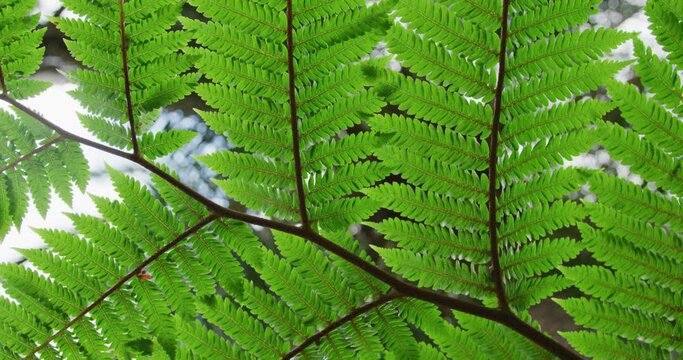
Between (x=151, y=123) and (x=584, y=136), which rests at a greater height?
(x=151, y=123)

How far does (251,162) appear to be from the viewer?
37.1 inches

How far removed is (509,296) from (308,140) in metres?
0.42

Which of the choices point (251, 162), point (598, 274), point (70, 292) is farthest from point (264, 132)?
point (598, 274)

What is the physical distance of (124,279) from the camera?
3.23 ft

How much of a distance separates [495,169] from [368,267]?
A: 26 centimetres

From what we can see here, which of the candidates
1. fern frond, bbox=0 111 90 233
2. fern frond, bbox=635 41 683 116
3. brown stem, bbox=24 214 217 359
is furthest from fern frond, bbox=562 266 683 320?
fern frond, bbox=0 111 90 233

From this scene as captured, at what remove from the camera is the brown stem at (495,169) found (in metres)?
0.83

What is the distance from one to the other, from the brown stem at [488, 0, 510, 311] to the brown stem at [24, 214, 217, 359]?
0.47 meters

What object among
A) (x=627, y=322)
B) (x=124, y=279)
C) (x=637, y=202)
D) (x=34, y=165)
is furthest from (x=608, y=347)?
(x=34, y=165)

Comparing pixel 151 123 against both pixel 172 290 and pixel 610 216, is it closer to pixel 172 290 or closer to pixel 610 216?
pixel 172 290

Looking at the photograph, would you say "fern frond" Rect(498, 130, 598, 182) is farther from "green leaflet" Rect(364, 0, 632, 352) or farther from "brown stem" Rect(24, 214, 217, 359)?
"brown stem" Rect(24, 214, 217, 359)

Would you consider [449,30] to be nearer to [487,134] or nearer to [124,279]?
[487,134]

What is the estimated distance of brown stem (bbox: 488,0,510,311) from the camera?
83 cm

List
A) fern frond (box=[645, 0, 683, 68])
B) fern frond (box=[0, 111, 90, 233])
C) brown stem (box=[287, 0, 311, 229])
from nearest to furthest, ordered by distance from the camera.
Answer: fern frond (box=[645, 0, 683, 68]) < brown stem (box=[287, 0, 311, 229]) < fern frond (box=[0, 111, 90, 233])
